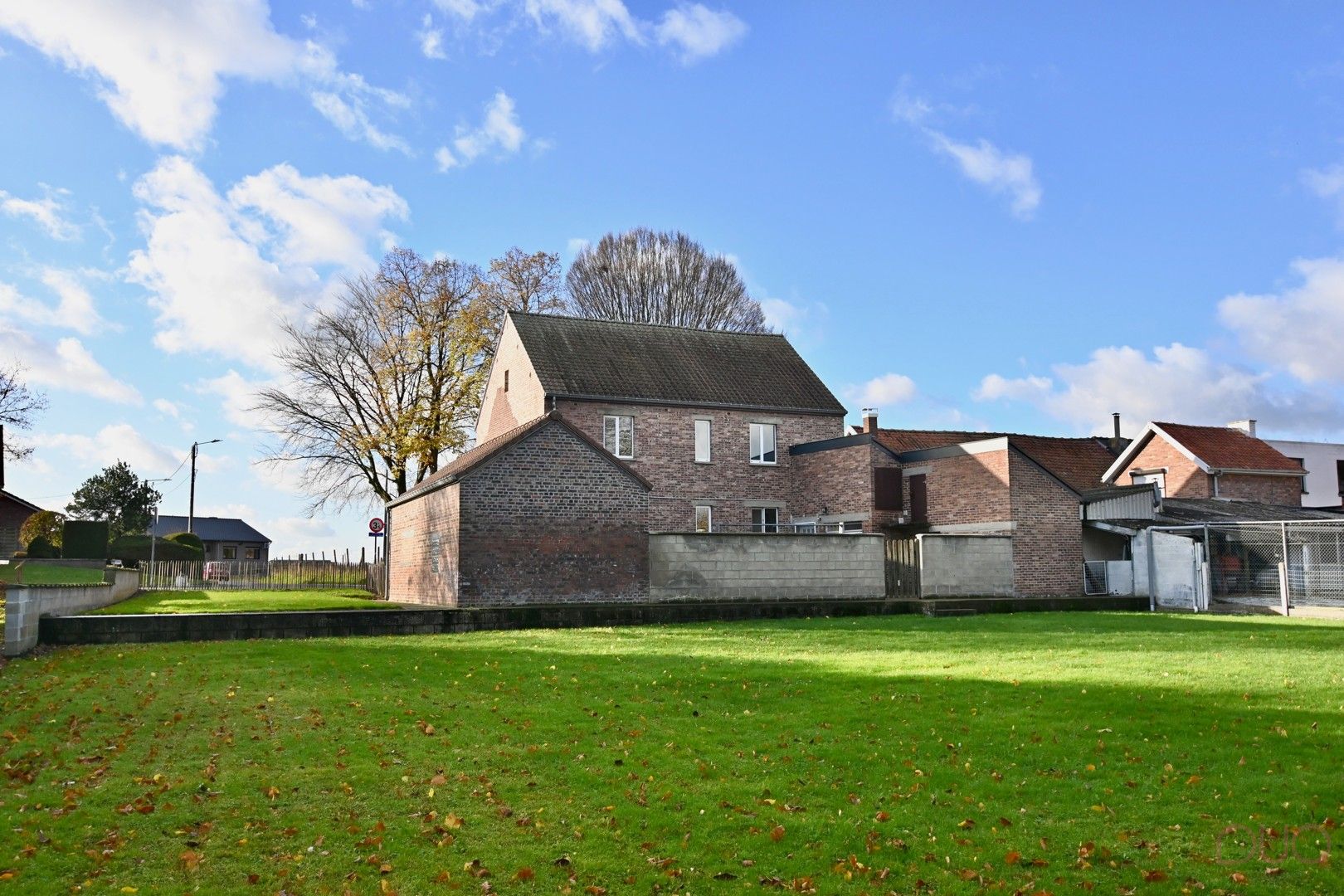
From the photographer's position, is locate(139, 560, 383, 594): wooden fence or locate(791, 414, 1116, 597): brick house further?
locate(139, 560, 383, 594): wooden fence

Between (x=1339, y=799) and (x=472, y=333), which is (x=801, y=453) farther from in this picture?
(x=1339, y=799)

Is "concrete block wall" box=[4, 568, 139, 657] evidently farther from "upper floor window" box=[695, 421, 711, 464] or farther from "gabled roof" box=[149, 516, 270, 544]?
"gabled roof" box=[149, 516, 270, 544]

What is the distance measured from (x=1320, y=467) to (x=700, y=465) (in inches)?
1393

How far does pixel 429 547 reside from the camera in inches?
1070

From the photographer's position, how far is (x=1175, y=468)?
42812 millimetres

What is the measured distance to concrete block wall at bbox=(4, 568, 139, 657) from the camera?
1598 cm

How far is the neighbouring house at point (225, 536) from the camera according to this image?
80438 millimetres

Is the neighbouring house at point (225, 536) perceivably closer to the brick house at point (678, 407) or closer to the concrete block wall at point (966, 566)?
the brick house at point (678, 407)

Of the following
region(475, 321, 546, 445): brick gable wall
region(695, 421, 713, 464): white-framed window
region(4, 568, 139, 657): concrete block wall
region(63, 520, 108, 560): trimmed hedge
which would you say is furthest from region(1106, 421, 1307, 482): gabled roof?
region(63, 520, 108, 560): trimmed hedge

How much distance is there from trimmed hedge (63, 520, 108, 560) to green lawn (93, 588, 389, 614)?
30.5ft

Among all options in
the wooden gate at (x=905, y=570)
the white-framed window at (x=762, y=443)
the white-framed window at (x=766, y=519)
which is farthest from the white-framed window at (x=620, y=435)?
the wooden gate at (x=905, y=570)

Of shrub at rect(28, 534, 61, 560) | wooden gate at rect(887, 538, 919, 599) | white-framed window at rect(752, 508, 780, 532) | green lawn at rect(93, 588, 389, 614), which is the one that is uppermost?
white-framed window at rect(752, 508, 780, 532)

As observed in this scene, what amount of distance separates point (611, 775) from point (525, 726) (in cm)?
190

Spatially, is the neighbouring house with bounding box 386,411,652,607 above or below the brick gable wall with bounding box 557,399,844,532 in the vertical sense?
below
